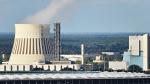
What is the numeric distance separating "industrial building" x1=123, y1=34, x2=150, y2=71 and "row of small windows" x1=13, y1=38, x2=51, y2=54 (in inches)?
374

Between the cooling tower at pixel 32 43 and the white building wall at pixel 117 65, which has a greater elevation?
the cooling tower at pixel 32 43

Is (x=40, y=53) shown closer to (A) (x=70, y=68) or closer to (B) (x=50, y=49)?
(B) (x=50, y=49)

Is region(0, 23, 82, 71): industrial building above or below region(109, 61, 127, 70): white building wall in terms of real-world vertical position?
above

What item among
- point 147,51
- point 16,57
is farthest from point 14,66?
point 147,51

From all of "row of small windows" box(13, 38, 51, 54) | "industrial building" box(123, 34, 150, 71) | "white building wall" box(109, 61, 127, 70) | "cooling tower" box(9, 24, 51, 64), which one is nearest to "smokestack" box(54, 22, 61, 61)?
"row of small windows" box(13, 38, 51, 54)

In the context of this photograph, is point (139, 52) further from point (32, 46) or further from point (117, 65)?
point (32, 46)

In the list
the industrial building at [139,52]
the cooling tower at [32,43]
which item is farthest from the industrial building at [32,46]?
the industrial building at [139,52]

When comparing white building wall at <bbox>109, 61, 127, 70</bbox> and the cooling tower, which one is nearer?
white building wall at <bbox>109, 61, 127, 70</bbox>

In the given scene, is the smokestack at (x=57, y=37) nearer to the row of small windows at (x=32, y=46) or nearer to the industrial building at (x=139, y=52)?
the row of small windows at (x=32, y=46)

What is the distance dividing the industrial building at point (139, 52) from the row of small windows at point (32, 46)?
9497 mm

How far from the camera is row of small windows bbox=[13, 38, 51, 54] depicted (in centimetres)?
11780

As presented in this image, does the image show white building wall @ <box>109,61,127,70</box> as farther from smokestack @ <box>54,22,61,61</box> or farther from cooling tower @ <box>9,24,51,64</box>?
smokestack @ <box>54,22,61,61</box>

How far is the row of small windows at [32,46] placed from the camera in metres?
118

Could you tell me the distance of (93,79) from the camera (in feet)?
267
